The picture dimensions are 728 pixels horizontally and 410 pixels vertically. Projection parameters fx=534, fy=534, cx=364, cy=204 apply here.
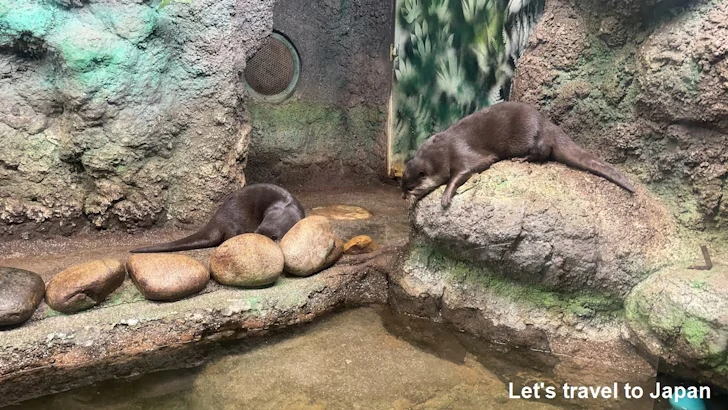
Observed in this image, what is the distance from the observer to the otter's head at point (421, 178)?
2.84 m

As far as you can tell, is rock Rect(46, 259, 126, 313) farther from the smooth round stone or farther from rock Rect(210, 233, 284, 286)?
the smooth round stone

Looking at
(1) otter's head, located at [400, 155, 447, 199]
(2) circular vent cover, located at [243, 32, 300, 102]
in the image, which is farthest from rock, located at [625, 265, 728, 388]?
(2) circular vent cover, located at [243, 32, 300, 102]

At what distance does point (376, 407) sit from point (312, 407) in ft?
0.82

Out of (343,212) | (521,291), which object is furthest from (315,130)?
(521,291)

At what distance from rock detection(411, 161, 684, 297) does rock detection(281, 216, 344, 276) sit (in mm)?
603

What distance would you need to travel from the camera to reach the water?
2.11m

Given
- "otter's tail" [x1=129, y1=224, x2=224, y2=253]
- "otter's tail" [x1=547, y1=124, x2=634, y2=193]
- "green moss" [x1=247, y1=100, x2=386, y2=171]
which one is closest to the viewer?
"otter's tail" [x1=547, y1=124, x2=634, y2=193]

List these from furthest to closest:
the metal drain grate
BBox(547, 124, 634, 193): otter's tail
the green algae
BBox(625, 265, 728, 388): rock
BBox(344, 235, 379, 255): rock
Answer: the metal drain grate < BBox(344, 235, 379, 255): rock < BBox(547, 124, 634, 193): otter's tail < the green algae < BBox(625, 265, 728, 388): rock

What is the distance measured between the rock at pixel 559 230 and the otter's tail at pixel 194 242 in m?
1.33

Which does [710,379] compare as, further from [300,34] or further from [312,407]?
[300,34]

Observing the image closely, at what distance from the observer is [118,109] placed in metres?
3.16

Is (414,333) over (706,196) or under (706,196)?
under

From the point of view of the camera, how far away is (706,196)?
2580 millimetres

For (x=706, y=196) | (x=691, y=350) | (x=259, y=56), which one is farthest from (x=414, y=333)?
(x=259, y=56)
